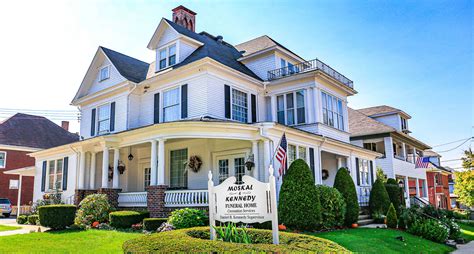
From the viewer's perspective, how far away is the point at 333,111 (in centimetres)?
2056

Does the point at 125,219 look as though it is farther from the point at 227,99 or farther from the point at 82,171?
the point at 227,99

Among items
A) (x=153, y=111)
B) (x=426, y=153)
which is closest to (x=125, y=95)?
(x=153, y=111)

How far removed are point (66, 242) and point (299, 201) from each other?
7302 mm

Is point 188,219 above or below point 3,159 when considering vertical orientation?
below

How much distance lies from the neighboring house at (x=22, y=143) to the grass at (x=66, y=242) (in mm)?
20888

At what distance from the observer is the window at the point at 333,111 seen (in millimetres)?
19828

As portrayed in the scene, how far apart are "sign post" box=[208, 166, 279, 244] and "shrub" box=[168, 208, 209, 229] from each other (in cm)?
548

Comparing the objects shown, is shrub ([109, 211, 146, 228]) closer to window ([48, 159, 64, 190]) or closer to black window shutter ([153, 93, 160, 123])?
black window shutter ([153, 93, 160, 123])

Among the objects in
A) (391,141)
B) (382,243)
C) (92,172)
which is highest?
(391,141)

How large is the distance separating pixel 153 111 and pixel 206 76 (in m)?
3.78

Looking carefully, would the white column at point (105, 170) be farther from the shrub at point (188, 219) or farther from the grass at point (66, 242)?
the shrub at point (188, 219)

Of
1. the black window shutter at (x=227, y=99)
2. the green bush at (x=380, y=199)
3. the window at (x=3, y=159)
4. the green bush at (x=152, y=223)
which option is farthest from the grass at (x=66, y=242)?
the window at (x=3, y=159)

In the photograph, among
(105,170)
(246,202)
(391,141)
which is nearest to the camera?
(246,202)

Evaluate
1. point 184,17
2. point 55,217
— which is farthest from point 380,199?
point 184,17
